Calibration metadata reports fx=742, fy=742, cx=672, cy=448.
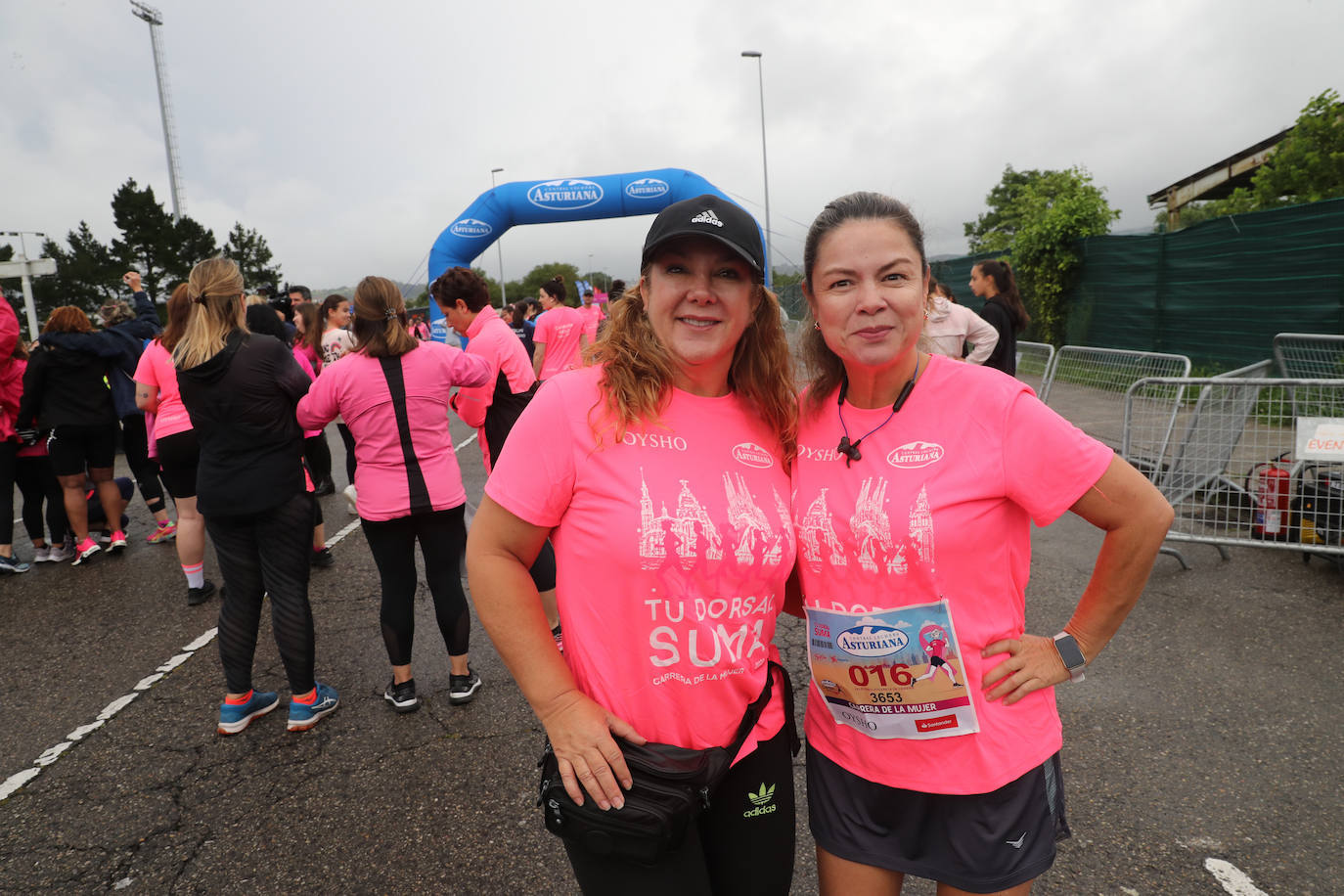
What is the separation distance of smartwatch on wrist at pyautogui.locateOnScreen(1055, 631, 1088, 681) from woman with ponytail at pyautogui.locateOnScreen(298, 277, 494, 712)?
272cm

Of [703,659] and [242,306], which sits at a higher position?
[242,306]

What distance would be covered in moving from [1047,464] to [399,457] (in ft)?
9.28

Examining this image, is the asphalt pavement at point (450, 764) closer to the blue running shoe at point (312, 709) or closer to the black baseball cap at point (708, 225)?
the blue running shoe at point (312, 709)

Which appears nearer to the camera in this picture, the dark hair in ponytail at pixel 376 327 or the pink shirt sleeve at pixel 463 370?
the dark hair in ponytail at pixel 376 327

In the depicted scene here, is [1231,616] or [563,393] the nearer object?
[563,393]

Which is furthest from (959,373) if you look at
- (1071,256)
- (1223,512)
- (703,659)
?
(1071,256)

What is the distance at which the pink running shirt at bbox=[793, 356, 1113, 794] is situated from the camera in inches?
57.5

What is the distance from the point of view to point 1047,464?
4.80ft

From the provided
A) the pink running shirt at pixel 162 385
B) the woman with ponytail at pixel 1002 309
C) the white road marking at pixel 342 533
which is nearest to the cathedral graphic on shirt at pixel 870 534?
the pink running shirt at pixel 162 385

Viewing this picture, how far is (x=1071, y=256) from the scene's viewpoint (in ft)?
45.6

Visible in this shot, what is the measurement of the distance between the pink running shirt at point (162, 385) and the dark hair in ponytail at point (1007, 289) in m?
6.15

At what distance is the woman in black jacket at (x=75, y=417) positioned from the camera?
18.9ft

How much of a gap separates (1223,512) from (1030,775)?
4.87 metres

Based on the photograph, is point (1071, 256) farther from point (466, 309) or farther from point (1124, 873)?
point (1124, 873)
